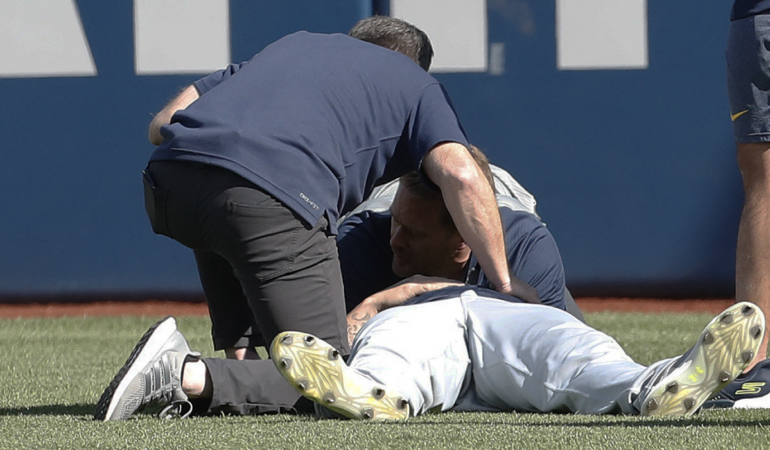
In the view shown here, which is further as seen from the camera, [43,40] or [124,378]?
[43,40]

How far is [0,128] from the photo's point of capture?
18.9 feet

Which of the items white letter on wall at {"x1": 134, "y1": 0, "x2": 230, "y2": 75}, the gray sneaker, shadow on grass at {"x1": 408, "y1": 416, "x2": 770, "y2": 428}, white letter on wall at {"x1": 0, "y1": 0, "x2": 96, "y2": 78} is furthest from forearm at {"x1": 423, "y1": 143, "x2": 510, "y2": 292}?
white letter on wall at {"x1": 0, "y1": 0, "x2": 96, "y2": 78}

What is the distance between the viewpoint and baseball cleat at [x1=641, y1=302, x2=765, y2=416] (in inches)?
75.1

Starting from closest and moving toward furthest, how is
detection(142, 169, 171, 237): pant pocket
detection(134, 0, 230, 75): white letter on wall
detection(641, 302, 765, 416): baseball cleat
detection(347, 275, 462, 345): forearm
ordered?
1. detection(641, 302, 765, 416): baseball cleat
2. detection(142, 169, 171, 237): pant pocket
3. detection(347, 275, 462, 345): forearm
4. detection(134, 0, 230, 75): white letter on wall

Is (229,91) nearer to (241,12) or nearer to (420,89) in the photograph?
(420,89)

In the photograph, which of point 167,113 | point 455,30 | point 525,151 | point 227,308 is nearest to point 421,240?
point 227,308

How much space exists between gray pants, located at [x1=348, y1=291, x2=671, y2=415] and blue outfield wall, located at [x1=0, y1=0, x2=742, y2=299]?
3276mm

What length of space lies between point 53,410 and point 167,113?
2.51ft

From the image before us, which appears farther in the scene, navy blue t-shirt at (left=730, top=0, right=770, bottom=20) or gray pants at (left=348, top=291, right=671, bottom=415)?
navy blue t-shirt at (left=730, top=0, right=770, bottom=20)

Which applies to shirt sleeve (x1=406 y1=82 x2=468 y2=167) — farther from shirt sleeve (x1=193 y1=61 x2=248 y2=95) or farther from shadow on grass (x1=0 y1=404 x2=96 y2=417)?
shadow on grass (x1=0 y1=404 x2=96 y2=417)

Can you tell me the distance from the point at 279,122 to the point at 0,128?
3915 mm

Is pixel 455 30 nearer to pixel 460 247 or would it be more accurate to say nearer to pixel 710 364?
pixel 460 247

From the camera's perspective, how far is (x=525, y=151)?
221 inches

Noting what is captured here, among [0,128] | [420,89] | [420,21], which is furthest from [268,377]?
[0,128]
